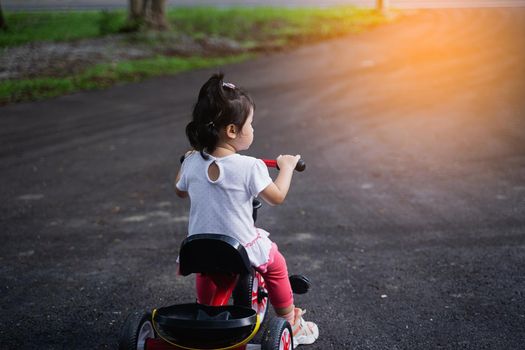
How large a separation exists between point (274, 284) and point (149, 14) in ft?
44.8

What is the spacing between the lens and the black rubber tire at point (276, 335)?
283 cm

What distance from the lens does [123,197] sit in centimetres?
605

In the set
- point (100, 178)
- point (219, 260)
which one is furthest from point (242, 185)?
point (100, 178)

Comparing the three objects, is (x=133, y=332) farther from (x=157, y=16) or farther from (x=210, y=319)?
(x=157, y=16)

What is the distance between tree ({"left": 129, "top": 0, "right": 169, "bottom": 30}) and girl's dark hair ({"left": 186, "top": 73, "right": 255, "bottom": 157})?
43.7ft

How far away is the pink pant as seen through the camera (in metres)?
3.13

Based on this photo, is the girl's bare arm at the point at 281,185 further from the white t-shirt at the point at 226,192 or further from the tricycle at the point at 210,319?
the tricycle at the point at 210,319

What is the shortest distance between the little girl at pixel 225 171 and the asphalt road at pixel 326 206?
1040 mm

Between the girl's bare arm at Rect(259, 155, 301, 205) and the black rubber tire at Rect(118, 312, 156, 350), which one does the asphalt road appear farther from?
the girl's bare arm at Rect(259, 155, 301, 205)

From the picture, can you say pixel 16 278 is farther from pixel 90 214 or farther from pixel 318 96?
pixel 318 96

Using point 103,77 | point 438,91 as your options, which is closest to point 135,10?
point 103,77

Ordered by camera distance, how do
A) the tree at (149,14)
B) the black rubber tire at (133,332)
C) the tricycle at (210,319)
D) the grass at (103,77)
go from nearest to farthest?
the tricycle at (210,319) → the black rubber tire at (133,332) → the grass at (103,77) → the tree at (149,14)

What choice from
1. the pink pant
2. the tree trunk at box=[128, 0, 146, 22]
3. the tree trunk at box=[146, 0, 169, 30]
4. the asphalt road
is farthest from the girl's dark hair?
the tree trunk at box=[128, 0, 146, 22]

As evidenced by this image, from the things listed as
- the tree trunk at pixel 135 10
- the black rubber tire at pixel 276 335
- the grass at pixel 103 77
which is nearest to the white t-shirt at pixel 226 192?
the black rubber tire at pixel 276 335
